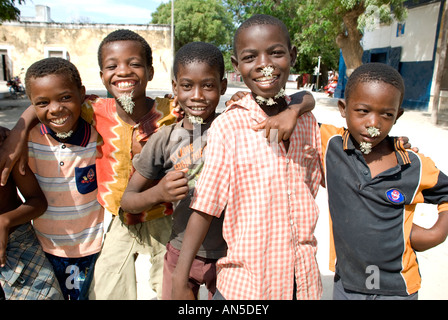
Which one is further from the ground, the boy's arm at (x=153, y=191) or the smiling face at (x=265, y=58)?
the smiling face at (x=265, y=58)

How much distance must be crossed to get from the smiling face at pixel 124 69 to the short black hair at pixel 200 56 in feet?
0.85

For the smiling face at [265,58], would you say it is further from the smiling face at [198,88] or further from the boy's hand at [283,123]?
the smiling face at [198,88]

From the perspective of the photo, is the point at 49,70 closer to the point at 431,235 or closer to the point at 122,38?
the point at 122,38

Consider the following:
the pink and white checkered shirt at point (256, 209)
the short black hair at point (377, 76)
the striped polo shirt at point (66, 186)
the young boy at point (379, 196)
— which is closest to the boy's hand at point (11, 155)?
the striped polo shirt at point (66, 186)

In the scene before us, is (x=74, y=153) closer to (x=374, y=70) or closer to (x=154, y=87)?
(x=374, y=70)

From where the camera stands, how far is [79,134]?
1838 millimetres

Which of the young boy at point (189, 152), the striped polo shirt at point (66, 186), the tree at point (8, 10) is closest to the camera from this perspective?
the young boy at point (189, 152)

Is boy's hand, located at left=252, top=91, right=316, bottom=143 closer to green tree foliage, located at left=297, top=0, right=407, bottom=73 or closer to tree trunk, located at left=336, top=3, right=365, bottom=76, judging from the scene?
green tree foliage, located at left=297, top=0, right=407, bottom=73

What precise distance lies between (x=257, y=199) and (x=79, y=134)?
1.08m

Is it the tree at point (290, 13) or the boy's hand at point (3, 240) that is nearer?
the boy's hand at point (3, 240)

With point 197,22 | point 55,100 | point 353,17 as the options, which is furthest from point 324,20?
point 197,22

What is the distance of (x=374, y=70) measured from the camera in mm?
1518

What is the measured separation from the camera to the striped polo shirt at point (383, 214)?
1.49m

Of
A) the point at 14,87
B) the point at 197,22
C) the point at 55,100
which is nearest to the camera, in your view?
the point at 55,100
